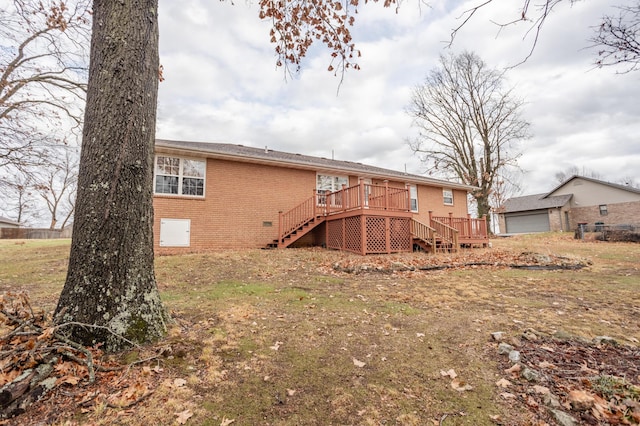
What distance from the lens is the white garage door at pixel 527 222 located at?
30.3 meters

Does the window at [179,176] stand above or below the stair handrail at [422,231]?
above

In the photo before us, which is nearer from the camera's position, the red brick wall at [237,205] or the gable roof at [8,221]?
the red brick wall at [237,205]

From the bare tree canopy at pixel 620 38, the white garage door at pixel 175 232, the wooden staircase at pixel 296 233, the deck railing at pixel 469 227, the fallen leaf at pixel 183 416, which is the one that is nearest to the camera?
the fallen leaf at pixel 183 416

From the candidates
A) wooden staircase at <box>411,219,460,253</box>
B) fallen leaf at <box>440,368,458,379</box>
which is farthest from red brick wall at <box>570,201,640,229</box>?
fallen leaf at <box>440,368,458,379</box>

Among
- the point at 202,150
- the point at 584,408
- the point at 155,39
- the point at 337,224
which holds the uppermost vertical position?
the point at 202,150

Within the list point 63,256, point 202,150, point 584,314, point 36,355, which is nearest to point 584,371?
point 584,314

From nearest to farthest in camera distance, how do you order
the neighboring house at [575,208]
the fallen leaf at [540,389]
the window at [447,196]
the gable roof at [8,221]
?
the fallen leaf at [540,389] < the window at [447,196] < the neighboring house at [575,208] < the gable roof at [8,221]

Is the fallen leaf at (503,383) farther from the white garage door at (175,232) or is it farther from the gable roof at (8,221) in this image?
the gable roof at (8,221)

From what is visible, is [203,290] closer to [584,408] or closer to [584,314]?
[584,408]

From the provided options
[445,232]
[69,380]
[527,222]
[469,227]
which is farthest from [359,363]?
[527,222]

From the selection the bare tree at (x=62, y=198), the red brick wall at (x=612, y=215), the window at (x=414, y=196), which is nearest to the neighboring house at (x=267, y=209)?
the window at (x=414, y=196)

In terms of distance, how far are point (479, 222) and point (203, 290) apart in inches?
564

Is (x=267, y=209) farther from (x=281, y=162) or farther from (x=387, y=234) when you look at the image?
(x=387, y=234)

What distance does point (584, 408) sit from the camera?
6.37ft
